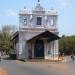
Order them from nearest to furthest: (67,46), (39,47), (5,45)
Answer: (39,47), (67,46), (5,45)

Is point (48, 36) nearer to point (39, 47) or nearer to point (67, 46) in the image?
point (39, 47)

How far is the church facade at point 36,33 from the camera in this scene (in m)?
53.7

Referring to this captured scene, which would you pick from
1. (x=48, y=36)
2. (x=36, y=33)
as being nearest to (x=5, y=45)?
(x=36, y=33)

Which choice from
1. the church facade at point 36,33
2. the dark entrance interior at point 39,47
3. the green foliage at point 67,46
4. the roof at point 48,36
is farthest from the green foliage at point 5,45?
the roof at point 48,36

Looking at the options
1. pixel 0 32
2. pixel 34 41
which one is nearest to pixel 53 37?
pixel 34 41

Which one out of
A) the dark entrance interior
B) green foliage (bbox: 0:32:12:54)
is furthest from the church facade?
green foliage (bbox: 0:32:12:54)

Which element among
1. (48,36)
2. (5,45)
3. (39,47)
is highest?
(5,45)

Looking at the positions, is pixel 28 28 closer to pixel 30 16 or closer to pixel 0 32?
pixel 30 16

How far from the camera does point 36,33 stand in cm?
5428

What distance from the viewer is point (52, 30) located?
55219 mm

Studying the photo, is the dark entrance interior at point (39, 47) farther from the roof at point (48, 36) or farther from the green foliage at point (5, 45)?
the green foliage at point (5, 45)

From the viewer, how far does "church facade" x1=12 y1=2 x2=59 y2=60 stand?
5366cm

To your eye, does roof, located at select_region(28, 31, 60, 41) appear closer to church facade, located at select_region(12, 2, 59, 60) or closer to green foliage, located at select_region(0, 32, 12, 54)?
church facade, located at select_region(12, 2, 59, 60)

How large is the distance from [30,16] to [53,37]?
761 centimetres
